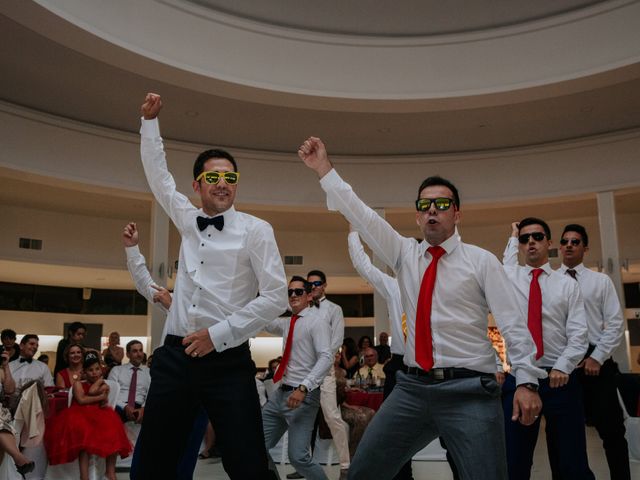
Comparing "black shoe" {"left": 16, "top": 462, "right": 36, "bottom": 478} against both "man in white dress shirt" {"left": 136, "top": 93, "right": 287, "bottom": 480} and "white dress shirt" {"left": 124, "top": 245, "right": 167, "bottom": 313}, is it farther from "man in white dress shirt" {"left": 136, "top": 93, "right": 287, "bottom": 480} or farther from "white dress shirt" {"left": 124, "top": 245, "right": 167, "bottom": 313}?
"man in white dress shirt" {"left": 136, "top": 93, "right": 287, "bottom": 480}

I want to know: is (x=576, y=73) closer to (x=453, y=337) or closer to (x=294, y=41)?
(x=294, y=41)

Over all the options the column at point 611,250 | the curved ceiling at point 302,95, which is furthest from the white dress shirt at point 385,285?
the column at point 611,250

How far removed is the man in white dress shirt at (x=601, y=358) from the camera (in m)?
4.54

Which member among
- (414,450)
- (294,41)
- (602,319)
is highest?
(294,41)

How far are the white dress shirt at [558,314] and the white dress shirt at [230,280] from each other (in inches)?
78.1

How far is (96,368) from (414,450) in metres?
4.47

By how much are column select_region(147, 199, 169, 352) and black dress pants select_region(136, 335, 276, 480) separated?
28.5ft

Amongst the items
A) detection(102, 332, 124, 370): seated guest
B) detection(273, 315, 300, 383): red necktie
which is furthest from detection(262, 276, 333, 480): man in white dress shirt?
detection(102, 332, 124, 370): seated guest

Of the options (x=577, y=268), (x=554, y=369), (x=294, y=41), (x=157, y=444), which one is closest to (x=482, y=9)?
(x=294, y=41)

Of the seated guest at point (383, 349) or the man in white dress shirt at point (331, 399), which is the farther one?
the seated guest at point (383, 349)

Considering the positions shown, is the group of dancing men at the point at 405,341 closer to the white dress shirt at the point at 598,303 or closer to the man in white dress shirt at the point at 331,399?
the white dress shirt at the point at 598,303

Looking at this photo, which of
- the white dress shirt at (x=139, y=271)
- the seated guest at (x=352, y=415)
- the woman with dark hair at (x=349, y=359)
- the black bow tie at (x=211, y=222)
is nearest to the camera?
the black bow tie at (x=211, y=222)

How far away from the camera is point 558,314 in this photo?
4.23m

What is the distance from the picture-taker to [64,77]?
29.8 ft
